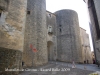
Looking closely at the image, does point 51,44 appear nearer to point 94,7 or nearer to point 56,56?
point 56,56

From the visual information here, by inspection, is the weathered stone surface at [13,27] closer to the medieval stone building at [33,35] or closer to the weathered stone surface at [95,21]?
the medieval stone building at [33,35]

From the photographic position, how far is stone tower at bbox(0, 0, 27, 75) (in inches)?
246

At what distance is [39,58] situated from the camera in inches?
438

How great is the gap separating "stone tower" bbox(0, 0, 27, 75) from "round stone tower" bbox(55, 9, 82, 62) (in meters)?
9.65

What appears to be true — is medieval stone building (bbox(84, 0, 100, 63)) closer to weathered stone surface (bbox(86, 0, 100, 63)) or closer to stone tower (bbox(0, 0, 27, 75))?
weathered stone surface (bbox(86, 0, 100, 63))

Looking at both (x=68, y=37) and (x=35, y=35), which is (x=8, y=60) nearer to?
(x=35, y=35)

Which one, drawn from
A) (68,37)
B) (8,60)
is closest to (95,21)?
(68,37)

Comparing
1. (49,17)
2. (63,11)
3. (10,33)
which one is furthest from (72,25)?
(10,33)

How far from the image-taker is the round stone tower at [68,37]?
16062 millimetres

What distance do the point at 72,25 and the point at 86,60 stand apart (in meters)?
8.31

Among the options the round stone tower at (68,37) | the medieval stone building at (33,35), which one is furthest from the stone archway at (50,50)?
the round stone tower at (68,37)

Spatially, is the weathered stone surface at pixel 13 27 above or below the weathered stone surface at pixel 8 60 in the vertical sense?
above

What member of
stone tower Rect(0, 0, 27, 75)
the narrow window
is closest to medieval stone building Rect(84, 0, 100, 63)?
the narrow window

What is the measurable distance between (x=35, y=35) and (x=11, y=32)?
400 centimetres
